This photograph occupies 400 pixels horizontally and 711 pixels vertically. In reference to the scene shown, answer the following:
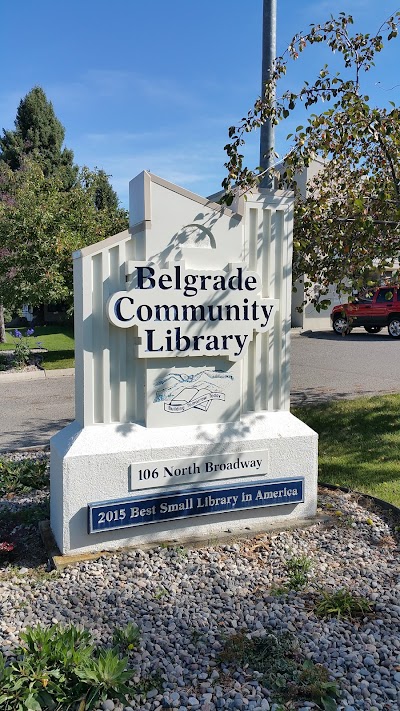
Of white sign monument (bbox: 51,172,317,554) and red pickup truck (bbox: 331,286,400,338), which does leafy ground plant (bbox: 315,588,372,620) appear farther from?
red pickup truck (bbox: 331,286,400,338)

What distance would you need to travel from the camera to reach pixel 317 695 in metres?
2.53

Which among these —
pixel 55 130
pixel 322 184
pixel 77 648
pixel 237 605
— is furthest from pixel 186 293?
pixel 55 130

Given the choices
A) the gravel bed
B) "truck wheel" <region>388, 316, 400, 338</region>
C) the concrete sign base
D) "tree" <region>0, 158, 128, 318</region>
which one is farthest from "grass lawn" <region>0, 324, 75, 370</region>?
"truck wheel" <region>388, 316, 400, 338</region>

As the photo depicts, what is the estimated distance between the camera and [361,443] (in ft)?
22.4

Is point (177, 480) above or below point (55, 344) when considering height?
below

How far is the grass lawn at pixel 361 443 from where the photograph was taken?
5559 millimetres

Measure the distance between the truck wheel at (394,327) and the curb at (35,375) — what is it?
12171 mm

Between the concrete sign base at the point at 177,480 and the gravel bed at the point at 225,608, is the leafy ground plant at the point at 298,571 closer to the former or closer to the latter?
the gravel bed at the point at 225,608

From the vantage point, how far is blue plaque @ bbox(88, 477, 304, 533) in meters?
3.94

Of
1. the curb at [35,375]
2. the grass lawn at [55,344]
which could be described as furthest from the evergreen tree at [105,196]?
the curb at [35,375]

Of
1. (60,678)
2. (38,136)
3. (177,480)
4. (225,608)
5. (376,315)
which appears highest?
(38,136)

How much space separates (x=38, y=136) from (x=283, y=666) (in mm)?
29805

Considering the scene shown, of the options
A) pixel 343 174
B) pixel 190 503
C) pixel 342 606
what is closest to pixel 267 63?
pixel 343 174

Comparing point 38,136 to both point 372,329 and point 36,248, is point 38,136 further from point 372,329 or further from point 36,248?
point 372,329
